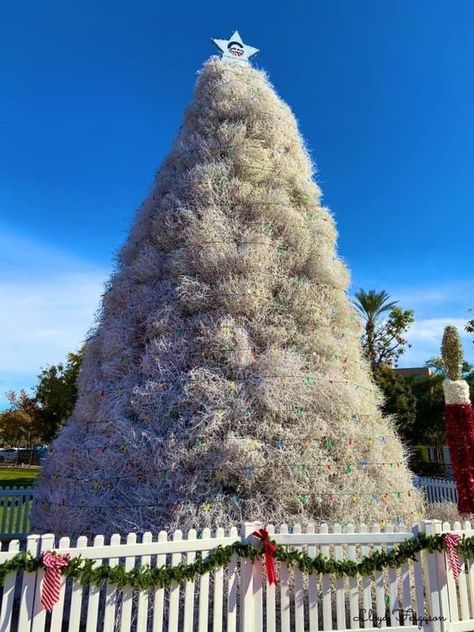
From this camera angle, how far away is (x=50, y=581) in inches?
130

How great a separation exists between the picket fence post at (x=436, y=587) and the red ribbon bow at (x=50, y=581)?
9.47ft

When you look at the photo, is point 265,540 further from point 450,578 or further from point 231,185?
point 231,185

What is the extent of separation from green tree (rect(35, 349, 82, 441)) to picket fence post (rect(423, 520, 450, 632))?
1311 cm

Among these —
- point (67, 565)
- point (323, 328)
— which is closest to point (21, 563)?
point (67, 565)

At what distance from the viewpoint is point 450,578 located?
4094 millimetres

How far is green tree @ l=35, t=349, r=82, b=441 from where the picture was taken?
1708 cm

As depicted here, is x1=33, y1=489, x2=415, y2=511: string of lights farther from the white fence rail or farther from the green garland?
the white fence rail

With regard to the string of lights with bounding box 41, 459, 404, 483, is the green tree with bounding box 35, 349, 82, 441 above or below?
above

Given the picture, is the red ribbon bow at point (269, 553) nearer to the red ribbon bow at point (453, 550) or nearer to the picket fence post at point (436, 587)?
the picket fence post at point (436, 587)

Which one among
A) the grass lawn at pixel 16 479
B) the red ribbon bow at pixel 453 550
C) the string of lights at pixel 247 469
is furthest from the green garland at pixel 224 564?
the grass lawn at pixel 16 479

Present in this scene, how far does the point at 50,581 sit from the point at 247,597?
1.45 meters

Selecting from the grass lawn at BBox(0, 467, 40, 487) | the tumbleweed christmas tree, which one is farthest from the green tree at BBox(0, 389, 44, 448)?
the tumbleweed christmas tree

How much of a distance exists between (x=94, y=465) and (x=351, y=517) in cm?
264

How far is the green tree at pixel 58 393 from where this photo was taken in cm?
1708
